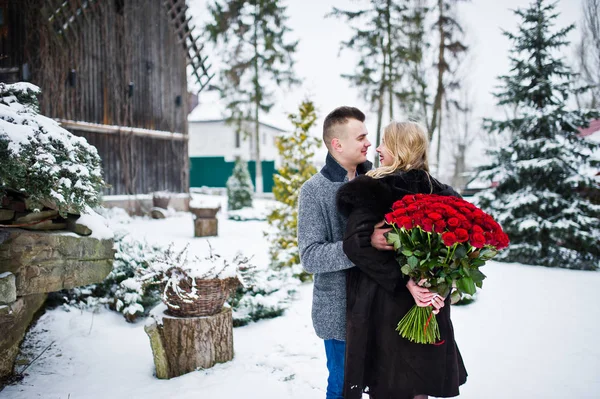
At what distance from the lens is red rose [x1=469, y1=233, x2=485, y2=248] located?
1.87 meters

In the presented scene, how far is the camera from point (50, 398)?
339cm

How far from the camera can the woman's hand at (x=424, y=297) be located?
202cm

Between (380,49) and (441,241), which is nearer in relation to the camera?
(441,241)

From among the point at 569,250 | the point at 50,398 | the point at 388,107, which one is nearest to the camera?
the point at 50,398

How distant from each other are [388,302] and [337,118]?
3.78 ft

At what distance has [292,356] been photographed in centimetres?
442

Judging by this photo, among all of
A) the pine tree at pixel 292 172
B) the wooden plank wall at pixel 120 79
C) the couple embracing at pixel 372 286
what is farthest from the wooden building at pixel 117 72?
the couple embracing at pixel 372 286

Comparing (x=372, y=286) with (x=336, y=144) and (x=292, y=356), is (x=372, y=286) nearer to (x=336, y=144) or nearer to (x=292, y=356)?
(x=336, y=144)

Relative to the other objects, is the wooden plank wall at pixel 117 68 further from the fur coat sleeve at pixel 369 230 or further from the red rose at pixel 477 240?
the red rose at pixel 477 240

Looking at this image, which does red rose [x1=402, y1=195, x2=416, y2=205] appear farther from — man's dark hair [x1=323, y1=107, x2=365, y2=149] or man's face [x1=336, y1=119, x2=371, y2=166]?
man's dark hair [x1=323, y1=107, x2=365, y2=149]

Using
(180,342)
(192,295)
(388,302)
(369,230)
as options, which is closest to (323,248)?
(369,230)

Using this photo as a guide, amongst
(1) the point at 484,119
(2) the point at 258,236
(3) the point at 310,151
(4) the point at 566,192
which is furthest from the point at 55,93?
(4) the point at 566,192

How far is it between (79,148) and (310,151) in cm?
468

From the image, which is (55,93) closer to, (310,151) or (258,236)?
(258,236)
